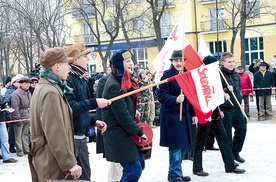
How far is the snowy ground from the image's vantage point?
25.2 feet

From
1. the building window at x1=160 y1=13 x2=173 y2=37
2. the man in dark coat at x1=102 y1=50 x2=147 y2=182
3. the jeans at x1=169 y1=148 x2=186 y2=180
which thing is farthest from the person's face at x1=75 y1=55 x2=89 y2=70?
the building window at x1=160 y1=13 x2=173 y2=37

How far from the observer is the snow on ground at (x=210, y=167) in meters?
7.67

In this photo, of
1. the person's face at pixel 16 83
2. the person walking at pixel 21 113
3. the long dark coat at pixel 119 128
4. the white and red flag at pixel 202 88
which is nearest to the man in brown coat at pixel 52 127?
the long dark coat at pixel 119 128

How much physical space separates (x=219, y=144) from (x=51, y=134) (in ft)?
13.8

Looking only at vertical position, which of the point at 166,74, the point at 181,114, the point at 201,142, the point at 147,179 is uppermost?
the point at 166,74

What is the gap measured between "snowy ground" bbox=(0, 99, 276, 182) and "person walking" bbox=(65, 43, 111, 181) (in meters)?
2.70

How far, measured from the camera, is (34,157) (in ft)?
14.6

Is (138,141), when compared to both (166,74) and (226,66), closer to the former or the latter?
(166,74)

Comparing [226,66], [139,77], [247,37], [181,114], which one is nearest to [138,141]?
[181,114]

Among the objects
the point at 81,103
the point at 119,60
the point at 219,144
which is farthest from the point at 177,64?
the point at 81,103

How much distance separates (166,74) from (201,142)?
1359 millimetres

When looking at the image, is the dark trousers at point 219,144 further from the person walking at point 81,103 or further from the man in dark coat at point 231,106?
the person walking at point 81,103

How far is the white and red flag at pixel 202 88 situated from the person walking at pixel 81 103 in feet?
5.27

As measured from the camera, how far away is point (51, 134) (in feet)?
13.8
